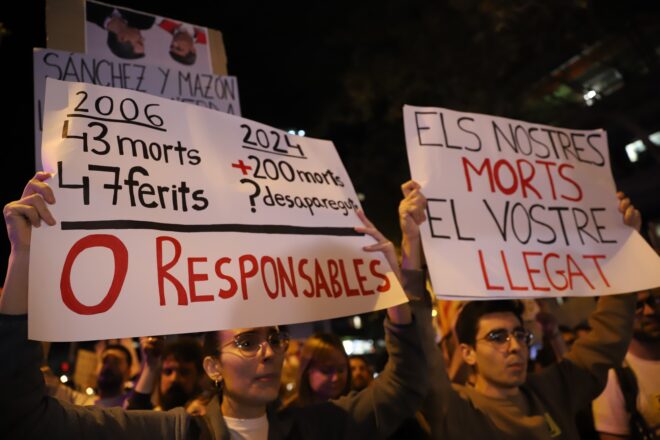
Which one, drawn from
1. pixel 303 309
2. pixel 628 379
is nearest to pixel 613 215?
pixel 628 379

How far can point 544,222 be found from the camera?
289 cm

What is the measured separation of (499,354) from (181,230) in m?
1.71

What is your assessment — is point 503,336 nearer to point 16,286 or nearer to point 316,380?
point 316,380

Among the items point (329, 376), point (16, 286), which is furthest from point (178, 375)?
point (16, 286)

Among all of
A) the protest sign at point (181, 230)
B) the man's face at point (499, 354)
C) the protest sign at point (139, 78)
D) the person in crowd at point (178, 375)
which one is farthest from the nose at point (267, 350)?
the protest sign at point (139, 78)

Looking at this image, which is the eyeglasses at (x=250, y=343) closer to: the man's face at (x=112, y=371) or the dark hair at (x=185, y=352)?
the dark hair at (x=185, y=352)

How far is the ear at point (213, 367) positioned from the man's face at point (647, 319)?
108 inches

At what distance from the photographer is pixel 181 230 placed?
2.04 metres

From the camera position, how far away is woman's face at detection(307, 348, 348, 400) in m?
3.34

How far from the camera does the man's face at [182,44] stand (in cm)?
363

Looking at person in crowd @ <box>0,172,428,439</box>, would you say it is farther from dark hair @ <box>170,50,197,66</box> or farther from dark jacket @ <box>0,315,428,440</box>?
dark hair @ <box>170,50,197,66</box>

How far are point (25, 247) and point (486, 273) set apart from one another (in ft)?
6.39

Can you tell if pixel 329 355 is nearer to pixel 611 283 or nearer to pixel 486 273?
pixel 486 273

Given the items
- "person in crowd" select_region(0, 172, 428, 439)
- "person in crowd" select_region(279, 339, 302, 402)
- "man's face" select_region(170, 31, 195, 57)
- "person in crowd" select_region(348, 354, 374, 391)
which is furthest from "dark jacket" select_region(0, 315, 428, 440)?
"person in crowd" select_region(279, 339, 302, 402)
